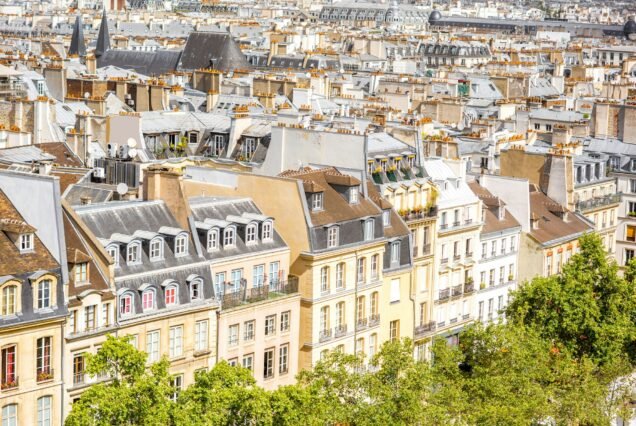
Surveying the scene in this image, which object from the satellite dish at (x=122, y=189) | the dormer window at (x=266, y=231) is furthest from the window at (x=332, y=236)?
the satellite dish at (x=122, y=189)

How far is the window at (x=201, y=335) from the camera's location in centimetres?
4456

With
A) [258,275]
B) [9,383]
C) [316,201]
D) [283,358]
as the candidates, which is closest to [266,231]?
[258,275]

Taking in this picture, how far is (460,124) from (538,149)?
10388 mm

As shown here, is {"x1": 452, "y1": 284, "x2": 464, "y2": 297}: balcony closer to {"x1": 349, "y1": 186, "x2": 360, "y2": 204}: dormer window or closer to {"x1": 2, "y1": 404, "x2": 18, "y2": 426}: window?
{"x1": 349, "y1": 186, "x2": 360, "y2": 204}: dormer window

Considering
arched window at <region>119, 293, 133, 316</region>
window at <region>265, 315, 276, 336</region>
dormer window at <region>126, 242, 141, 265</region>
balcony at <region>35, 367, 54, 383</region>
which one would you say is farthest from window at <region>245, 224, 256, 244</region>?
balcony at <region>35, 367, 54, 383</region>

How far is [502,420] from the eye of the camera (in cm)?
4297

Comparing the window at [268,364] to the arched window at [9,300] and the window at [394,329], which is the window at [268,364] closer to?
the window at [394,329]

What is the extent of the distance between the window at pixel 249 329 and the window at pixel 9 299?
31.4 feet

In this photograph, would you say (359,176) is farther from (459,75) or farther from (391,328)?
(459,75)

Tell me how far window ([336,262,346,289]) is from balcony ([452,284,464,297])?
9420 mm

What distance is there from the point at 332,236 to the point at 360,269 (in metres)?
2.04

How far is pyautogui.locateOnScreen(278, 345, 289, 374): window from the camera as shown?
4816 cm

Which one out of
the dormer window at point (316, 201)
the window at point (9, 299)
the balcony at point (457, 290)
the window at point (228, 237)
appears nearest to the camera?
the window at point (9, 299)

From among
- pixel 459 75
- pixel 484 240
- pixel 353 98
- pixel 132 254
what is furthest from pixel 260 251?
pixel 459 75
